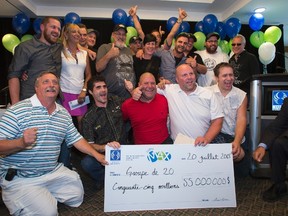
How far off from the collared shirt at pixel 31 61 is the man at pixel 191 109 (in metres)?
0.88

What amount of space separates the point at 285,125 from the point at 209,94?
699 mm

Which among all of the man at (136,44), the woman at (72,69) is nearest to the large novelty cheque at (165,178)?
the woman at (72,69)

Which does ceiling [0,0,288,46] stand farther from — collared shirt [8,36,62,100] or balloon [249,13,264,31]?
collared shirt [8,36,62,100]

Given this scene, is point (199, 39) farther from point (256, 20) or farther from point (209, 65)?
point (209, 65)

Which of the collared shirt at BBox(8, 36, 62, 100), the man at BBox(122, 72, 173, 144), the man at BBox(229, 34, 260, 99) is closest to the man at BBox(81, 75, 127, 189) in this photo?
the man at BBox(122, 72, 173, 144)

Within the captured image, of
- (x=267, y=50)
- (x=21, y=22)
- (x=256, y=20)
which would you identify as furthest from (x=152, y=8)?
(x=21, y=22)

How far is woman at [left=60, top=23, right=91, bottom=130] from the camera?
8.40ft

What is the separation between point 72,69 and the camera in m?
2.60

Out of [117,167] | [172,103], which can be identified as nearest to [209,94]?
[172,103]

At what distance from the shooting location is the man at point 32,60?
2268mm

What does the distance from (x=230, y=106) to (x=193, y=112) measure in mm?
447

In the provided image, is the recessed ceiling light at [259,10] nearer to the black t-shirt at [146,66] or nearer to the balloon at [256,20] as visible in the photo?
the balloon at [256,20]

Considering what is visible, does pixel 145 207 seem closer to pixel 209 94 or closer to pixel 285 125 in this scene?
pixel 209 94

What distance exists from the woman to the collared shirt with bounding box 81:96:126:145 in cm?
37
